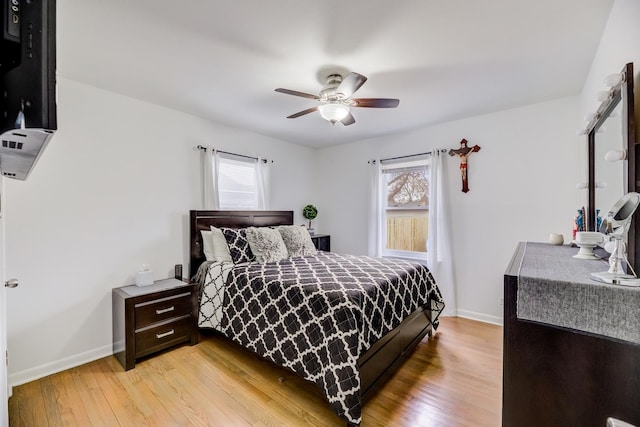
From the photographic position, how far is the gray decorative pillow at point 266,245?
3009 mm

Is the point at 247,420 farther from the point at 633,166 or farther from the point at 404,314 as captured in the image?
the point at 633,166

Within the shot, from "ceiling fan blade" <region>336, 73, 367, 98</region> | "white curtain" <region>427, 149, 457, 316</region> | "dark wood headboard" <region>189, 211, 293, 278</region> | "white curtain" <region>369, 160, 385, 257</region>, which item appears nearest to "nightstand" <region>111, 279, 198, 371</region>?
"dark wood headboard" <region>189, 211, 293, 278</region>

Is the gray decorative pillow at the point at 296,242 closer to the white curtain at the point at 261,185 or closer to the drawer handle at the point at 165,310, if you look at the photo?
the white curtain at the point at 261,185

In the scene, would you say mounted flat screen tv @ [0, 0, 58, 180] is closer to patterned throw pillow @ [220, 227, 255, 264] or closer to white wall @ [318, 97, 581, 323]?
patterned throw pillow @ [220, 227, 255, 264]

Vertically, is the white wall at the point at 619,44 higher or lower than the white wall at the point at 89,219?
higher

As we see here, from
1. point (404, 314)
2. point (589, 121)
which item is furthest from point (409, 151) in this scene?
point (404, 314)

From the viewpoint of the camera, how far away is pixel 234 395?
1987 millimetres

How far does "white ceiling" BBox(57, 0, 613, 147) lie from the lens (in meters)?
1.57

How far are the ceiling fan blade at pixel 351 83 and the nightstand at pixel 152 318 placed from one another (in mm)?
2326

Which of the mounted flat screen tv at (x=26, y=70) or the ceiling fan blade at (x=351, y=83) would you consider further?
the ceiling fan blade at (x=351, y=83)

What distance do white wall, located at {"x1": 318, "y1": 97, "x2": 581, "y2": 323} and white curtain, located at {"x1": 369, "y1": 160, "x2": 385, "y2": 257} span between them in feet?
1.49

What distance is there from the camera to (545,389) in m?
0.98

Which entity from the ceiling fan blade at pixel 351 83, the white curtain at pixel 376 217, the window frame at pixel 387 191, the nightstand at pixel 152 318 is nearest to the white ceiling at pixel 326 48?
the ceiling fan blade at pixel 351 83

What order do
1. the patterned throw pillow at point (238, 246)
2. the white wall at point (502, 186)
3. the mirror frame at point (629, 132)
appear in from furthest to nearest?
the patterned throw pillow at point (238, 246)
the white wall at point (502, 186)
the mirror frame at point (629, 132)
